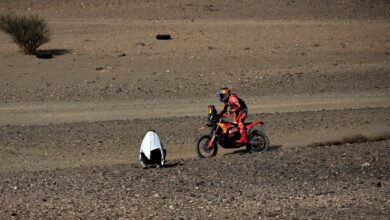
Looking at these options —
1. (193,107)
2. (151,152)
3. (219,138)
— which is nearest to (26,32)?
(193,107)

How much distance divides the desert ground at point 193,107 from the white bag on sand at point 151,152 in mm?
231

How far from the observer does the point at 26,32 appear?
118 feet

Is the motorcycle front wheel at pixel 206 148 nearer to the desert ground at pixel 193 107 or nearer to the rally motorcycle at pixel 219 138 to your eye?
the rally motorcycle at pixel 219 138

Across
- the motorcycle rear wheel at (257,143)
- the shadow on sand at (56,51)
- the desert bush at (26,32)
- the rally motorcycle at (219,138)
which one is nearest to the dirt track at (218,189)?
the rally motorcycle at (219,138)

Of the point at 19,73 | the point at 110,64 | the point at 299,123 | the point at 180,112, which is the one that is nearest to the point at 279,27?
the point at 110,64

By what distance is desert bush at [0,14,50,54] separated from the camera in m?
35.9

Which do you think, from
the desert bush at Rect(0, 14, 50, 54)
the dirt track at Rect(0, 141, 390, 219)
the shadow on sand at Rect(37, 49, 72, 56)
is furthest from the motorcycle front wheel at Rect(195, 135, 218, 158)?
the desert bush at Rect(0, 14, 50, 54)

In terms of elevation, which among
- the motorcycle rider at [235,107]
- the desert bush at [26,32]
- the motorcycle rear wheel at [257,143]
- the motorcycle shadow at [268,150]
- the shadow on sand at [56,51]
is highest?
the desert bush at [26,32]

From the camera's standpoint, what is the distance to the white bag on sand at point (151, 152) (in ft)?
49.9

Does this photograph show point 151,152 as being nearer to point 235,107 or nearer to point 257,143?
point 235,107

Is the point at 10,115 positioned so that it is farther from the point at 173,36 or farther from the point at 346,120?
the point at 173,36

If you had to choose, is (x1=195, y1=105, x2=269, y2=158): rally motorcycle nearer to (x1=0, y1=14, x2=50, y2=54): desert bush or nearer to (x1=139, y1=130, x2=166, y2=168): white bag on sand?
(x1=139, y1=130, x2=166, y2=168): white bag on sand

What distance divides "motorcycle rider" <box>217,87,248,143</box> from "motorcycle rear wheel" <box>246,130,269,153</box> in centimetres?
17

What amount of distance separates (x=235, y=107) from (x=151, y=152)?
261 centimetres
